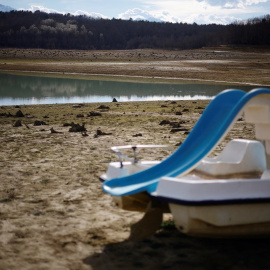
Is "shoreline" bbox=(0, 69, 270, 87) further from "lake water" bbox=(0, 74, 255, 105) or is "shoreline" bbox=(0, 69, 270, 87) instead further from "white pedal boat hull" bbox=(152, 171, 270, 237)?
"white pedal boat hull" bbox=(152, 171, 270, 237)

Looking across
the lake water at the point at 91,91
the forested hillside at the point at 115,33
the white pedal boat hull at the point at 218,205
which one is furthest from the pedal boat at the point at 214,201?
the forested hillside at the point at 115,33

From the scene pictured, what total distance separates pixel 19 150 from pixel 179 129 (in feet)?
16.5

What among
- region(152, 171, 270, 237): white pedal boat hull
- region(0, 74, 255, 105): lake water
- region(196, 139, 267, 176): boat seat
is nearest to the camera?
region(152, 171, 270, 237): white pedal boat hull

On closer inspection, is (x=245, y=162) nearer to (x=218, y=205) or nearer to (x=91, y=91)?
(x=218, y=205)

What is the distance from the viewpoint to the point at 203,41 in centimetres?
12975

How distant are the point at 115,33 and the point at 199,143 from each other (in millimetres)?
171123

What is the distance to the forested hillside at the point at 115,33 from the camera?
122 m

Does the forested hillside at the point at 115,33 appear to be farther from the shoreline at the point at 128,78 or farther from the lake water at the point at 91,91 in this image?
the lake water at the point at 91,91

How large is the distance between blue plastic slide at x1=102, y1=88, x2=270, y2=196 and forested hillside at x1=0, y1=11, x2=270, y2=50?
106m

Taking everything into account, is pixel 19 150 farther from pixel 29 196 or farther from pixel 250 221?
pixel 250 221

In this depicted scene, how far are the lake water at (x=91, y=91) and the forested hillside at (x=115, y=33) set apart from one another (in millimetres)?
75589

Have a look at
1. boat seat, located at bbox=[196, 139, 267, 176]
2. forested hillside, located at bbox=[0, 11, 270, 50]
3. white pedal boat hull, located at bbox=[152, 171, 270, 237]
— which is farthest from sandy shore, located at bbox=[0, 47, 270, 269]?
forested hillside, located at bbox=[0, 11, 270, 50]

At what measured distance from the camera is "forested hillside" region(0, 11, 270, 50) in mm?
122062

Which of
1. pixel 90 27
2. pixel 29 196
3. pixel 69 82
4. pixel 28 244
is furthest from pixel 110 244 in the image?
pixel 90 27
